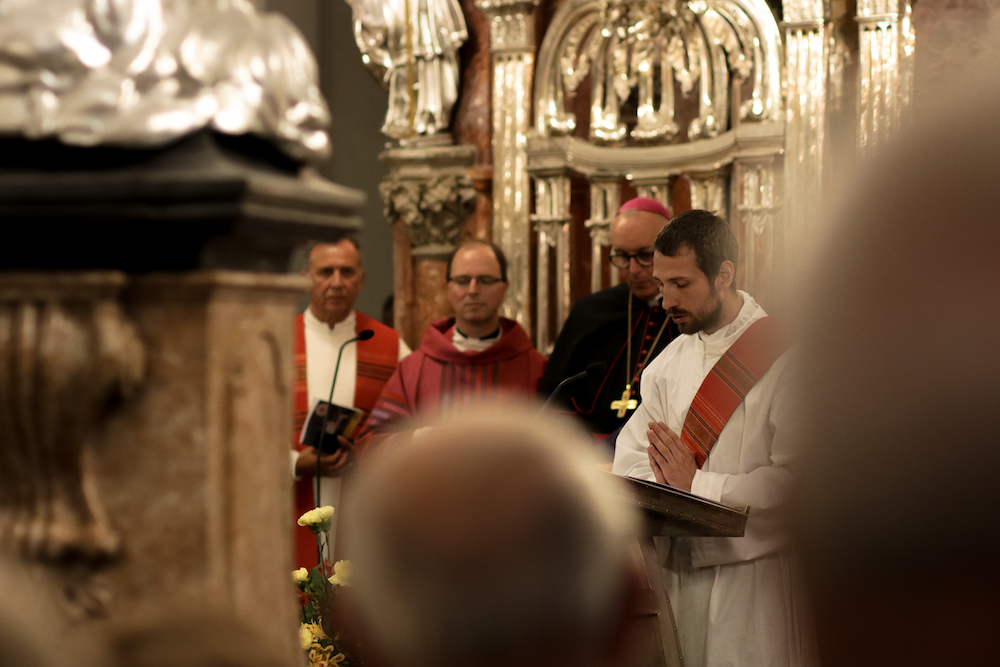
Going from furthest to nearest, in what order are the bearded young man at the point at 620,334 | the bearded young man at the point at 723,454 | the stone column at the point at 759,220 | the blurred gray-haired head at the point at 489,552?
1. the stone column at the point at 759,220
2. the bearded young man at the point at 620,334
3. the bearded young man at the point at 723,454
4. the blurred gray-haired head at the point at 489,552

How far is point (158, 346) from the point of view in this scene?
44.8 inches

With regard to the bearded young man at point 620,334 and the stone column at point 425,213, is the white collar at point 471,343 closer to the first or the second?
the bearded young man at point 620,334

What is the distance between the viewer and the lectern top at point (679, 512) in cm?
279

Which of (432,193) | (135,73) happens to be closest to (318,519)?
(135,73)

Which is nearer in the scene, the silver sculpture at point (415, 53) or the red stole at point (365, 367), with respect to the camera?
the red stole at point (365, 367)

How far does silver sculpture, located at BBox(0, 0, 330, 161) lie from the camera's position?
108cm

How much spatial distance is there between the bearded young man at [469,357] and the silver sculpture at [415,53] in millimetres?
1792

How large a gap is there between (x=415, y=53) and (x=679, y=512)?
4630 mm

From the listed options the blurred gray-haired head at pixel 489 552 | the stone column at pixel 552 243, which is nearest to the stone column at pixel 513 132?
the stone column at pixel 552 243

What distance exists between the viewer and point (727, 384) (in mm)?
3510

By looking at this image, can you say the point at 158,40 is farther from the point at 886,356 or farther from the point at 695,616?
Answer: the point at 695,616

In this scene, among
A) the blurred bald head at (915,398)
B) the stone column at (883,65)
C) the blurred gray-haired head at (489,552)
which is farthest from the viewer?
the stone column at (883,65)

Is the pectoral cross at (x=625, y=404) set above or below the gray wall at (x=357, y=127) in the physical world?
below

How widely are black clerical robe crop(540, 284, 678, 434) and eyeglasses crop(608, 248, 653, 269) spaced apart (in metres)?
0.28
